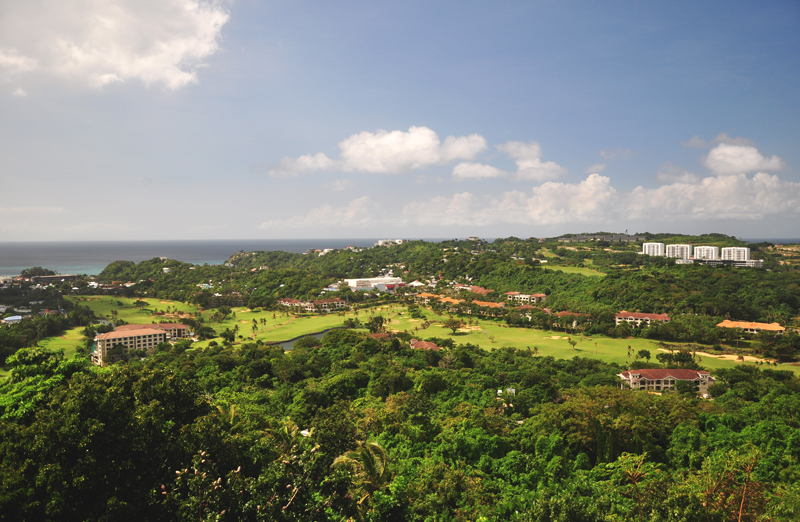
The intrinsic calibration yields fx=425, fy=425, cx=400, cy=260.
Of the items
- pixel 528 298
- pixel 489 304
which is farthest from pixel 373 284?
pixel 528 298

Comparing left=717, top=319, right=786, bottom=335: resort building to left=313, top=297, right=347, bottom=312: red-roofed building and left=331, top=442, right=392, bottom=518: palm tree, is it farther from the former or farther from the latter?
left=313, top=297, right=347, bottom=312: red-roofed building

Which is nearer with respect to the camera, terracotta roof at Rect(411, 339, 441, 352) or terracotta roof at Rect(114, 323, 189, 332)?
terracotta roof at Rect(411, 339, 441, 352)

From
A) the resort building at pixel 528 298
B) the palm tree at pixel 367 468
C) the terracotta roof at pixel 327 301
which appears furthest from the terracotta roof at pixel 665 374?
the terracotta roof at pixel 327 301

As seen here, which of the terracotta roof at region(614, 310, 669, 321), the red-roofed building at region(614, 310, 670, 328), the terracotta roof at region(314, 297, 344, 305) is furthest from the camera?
the terracotta roof at region(314, 297, 344, 305)

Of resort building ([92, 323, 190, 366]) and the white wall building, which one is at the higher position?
the white wall building

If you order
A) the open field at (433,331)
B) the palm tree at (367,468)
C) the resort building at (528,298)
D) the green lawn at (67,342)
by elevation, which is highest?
the palm tree at (367,468)

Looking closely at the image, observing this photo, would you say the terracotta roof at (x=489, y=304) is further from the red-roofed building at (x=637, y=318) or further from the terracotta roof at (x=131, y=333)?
the terracotta roof at (x=131, y=333)

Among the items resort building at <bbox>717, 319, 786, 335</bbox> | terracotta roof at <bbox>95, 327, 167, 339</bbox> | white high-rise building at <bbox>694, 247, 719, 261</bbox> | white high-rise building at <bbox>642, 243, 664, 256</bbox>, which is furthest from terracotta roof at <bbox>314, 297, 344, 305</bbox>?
white high-rise building at <bbox>694, 247, 719, 261</bbox>

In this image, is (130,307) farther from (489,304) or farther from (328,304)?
(489,304)
